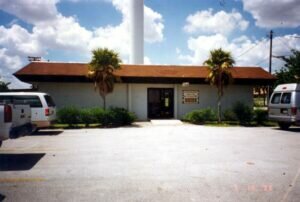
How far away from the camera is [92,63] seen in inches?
738

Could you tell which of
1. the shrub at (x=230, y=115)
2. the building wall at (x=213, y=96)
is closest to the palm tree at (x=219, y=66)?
the shrub at (x=230, y=115)

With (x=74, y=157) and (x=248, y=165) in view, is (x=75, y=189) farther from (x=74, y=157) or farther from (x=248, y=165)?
(x=248, y=165)

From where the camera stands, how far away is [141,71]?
22969 millimetres

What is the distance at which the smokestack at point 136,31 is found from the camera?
113 ft

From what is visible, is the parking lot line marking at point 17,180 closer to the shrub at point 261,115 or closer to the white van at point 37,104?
the white van at point 37,104

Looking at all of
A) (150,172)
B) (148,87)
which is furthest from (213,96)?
(150,172)

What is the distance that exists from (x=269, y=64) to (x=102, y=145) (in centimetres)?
2954

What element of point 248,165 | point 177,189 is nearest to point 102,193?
point 177,189

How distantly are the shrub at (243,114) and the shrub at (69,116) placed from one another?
11.0 m

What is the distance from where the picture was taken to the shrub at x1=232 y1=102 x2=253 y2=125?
1917cm

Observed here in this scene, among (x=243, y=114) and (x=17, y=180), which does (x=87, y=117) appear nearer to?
(x=243, y=114)

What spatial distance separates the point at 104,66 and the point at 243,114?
1027 cm

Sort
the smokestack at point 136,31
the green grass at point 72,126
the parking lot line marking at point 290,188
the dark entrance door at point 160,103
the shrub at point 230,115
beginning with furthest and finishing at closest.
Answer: the smokestack at point 136,31, the dark entrance door at point 160,103, the shrub at point 230,115, the green grass at point 72,126, the parking lot line marking at point 290,188

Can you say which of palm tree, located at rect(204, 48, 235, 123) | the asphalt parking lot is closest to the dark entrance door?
palm tree, located at rect(204, 48, 235, 123)
